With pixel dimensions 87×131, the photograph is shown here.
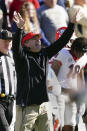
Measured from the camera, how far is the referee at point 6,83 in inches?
288

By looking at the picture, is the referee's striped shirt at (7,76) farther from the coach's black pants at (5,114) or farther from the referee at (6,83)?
the coach's black pants at (5,114)

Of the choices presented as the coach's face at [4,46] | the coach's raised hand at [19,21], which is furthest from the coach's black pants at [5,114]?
the coach's raised hand at [19,21]

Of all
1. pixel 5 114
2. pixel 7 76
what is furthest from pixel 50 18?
pixel 5 114

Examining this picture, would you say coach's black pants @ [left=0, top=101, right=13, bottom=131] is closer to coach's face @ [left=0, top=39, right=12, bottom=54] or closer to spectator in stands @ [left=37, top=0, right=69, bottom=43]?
coach's face @ [left=0, top=39, right=12, bottom=54]

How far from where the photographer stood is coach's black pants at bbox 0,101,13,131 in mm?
7188

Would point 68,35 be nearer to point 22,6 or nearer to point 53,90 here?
point 53,90

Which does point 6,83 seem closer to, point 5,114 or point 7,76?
point 7,76

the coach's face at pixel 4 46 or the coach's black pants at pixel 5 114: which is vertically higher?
the coach's face at pixel 4 46

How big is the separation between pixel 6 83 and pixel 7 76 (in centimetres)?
9

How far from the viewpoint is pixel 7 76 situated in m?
7.36

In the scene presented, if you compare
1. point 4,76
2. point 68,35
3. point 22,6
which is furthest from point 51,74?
point 22,6

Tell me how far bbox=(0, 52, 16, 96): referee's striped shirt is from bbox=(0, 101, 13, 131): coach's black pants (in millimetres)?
149

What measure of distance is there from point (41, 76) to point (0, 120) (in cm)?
100

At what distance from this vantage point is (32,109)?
312 inches
